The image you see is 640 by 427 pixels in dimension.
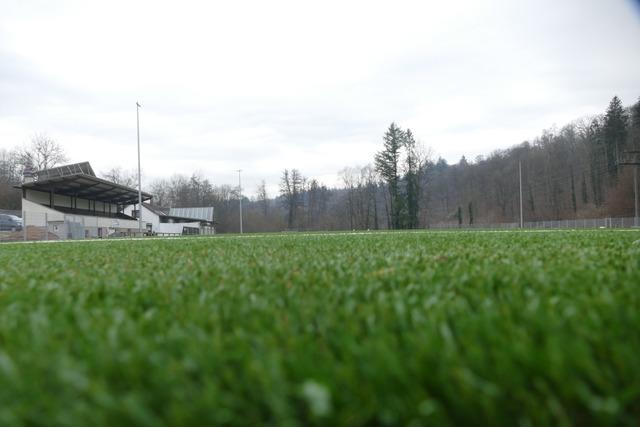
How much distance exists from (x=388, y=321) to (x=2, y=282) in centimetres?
269

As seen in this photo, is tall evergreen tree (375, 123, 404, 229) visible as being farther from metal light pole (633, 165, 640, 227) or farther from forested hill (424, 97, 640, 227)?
metal light pole (633, 165, 640, 227)

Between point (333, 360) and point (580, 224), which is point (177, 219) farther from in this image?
point (333, 360)

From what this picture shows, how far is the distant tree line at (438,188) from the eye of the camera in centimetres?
5062

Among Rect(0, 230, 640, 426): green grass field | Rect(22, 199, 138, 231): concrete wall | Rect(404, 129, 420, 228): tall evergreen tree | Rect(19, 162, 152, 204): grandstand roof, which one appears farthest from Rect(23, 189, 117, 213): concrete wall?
Rect(0, 230, 640, 426): green grass field

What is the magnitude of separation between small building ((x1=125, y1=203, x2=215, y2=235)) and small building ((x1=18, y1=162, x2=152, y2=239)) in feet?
20.5

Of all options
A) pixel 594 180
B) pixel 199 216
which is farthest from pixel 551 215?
pixel 199 216

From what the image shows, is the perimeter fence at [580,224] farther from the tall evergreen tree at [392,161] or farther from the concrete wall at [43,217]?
the concrete wall at [43,217]

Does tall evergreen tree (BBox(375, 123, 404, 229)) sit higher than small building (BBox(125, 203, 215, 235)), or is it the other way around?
tall evergreen tree (BBox(375, 123, 404, 229))

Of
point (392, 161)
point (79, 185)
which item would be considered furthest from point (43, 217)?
point (392, 161)

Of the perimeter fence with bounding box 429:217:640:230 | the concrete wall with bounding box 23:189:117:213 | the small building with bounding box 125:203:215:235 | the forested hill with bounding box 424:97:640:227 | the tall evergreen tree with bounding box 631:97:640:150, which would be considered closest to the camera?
the concrete wall with bounding box 23:189:117:213

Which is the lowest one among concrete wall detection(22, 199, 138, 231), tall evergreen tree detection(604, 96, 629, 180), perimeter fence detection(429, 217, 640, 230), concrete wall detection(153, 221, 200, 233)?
perimeter fence detection(429, 217, 640, 230)

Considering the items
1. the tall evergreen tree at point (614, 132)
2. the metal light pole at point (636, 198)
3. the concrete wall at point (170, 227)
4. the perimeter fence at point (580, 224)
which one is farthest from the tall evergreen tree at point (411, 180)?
the concrete wall at point (170, 227)

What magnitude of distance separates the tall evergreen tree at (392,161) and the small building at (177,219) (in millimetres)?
27654

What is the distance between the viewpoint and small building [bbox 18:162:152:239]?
25391 mm
